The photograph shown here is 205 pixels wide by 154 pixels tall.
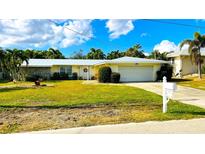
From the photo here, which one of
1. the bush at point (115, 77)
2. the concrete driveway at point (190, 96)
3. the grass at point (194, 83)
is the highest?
the bush at point (115, 77)

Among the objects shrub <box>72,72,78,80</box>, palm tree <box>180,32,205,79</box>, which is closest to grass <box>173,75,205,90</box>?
palm tree <box>180,32,205,79</box>

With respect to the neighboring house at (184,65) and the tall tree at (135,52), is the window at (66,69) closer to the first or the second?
the neighboring house at (184,65)

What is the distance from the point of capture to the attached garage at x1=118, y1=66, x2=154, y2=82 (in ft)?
95.7

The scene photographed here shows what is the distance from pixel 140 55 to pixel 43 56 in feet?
61.2

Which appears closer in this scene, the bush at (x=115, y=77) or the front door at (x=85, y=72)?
the bush at (x=115, y=77)

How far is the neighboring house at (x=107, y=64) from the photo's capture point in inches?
1141

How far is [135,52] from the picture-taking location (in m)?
52.6

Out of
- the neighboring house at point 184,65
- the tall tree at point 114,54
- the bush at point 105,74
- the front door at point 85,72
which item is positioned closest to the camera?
the bush at point 105,74

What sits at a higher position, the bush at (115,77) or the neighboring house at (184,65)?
the neighboring house at (184,65)

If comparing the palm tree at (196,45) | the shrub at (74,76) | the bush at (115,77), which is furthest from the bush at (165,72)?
the shrub at (74,76)

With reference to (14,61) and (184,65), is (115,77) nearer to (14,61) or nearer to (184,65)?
(184,65)
